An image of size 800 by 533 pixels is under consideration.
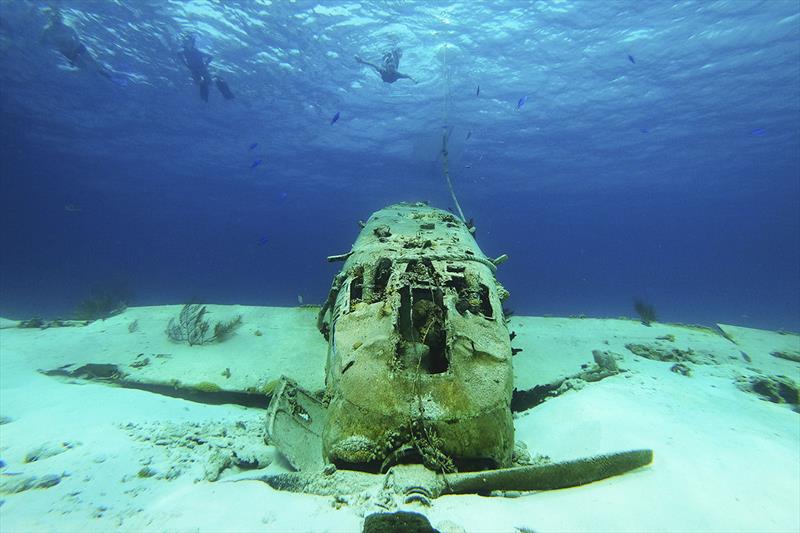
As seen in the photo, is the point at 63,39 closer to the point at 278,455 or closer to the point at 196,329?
the point at 196,329

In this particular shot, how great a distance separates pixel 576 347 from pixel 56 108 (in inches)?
1595

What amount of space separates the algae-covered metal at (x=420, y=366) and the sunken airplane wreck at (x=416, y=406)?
1 cm

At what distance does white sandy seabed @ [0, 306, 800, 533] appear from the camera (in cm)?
251

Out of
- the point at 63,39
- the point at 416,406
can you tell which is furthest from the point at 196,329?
the point at 63,39

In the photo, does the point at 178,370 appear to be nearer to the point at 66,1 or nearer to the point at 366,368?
the point at 366,368

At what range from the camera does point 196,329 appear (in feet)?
28.3

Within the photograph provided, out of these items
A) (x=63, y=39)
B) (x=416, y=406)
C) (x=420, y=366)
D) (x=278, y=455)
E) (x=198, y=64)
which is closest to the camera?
(x=416, y=406)

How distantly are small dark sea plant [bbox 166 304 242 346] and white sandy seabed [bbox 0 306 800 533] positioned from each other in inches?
10.9

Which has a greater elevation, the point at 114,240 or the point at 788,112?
the point at 788,112

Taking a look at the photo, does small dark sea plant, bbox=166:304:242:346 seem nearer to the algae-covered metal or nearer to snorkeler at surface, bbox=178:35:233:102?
the algae-covered metal

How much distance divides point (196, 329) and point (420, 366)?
290 inches

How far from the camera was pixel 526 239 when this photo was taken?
114812mm

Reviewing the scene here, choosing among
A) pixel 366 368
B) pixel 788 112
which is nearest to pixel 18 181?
pixel 366 368

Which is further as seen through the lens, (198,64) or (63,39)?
(198,64)
